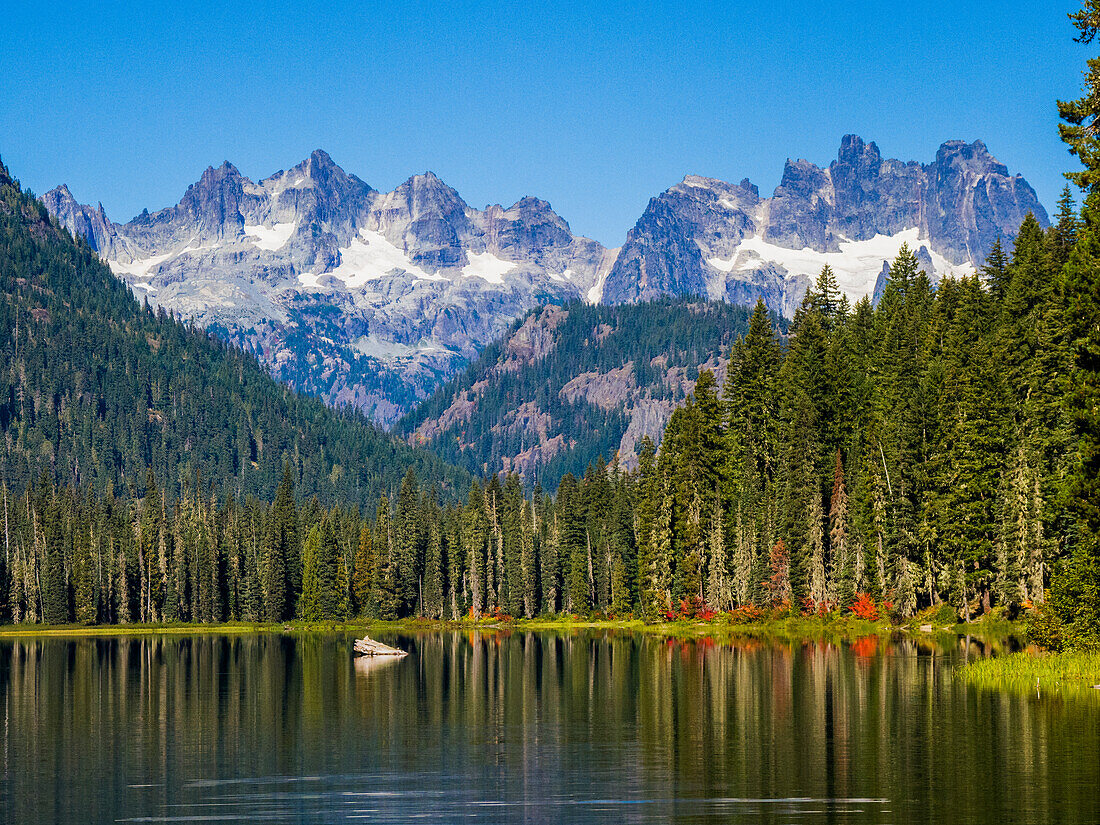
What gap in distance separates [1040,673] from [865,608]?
4932 cm

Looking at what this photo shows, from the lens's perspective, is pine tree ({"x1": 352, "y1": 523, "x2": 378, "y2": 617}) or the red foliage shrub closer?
the red foliage shrub

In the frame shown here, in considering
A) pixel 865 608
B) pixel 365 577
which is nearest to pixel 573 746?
pixel 865 608

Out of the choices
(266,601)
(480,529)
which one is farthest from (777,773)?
(266,601)

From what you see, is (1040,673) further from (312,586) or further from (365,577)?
(312,586)

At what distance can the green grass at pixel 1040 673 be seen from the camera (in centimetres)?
5675

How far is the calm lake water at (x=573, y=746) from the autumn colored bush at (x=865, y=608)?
20.6 metres

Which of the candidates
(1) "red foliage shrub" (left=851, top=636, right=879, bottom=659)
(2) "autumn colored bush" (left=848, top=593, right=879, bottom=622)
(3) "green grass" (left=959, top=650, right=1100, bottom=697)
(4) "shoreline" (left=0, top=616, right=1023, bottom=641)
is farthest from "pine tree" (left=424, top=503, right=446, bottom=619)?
(3) "green grass" (left=959, top=650, right=1100, bottom=697)

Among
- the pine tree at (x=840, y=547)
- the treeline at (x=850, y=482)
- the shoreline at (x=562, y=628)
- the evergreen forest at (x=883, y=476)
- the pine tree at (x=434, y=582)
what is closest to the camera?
the evergreen forest at (x=883, y=476)

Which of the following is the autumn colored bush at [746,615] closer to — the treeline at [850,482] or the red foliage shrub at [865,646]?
the treeline at [850,482]

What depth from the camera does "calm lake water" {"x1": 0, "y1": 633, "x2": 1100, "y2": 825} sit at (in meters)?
36.5

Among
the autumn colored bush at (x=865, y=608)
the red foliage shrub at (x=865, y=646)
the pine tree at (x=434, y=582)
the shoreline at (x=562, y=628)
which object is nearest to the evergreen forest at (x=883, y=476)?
the autumn colored bush at (x=865, y=608)

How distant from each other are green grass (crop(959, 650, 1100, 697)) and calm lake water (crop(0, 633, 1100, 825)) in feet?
5.40

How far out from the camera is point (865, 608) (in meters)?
109

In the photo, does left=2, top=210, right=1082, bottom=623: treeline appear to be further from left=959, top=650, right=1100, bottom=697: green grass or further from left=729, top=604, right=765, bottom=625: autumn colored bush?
left=959, top=650, right=1100, bottom=697: green grass
